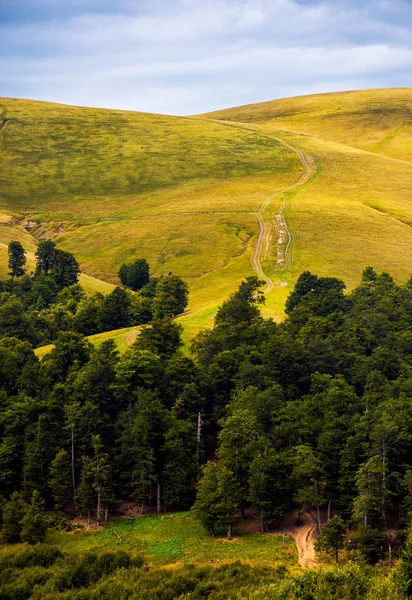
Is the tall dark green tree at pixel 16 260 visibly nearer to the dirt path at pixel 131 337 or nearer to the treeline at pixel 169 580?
the dirt path at pixel 131 337

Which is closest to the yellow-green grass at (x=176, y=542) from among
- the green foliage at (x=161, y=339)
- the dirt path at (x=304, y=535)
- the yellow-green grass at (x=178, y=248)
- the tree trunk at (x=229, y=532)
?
the tree trunk at (x=229, y=532)

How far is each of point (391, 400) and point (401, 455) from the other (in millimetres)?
7073

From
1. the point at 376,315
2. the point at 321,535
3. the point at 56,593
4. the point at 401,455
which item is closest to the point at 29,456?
the point at 56,593

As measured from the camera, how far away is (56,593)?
5119cm

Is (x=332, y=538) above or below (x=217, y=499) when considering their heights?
below

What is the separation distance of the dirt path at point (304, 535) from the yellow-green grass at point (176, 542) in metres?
0.95

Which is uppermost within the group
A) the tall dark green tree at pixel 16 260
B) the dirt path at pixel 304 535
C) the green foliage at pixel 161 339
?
the tall dark green tree at pixel 16 260

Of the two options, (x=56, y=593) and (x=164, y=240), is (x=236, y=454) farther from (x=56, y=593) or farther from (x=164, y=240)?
(x=164, y=240)

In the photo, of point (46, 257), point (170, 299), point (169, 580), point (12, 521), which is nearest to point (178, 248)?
point (46, 257)

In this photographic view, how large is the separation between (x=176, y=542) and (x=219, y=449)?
12.9 meters

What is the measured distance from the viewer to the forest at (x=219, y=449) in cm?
5484

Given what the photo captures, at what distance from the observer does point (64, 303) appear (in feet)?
451

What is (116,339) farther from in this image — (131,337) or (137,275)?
(137,275)

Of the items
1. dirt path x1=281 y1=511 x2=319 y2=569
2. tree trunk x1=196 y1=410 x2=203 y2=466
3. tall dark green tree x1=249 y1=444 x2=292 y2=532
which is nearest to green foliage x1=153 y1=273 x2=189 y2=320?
tree trunk x1=196 y1=410 x2=203 y2=466
